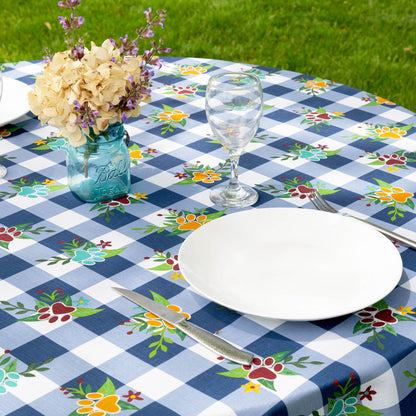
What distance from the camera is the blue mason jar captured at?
1535 mm

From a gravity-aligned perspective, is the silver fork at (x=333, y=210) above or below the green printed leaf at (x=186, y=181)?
above

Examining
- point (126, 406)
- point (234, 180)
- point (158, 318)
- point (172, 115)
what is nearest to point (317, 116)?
point (172, 115)

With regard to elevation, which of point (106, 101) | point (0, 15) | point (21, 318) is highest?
point (106, 101)

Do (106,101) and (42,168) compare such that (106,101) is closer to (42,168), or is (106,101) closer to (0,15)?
(42,168)

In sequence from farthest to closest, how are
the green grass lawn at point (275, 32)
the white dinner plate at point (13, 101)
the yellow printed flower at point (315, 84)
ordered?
the green grass lawn at point (275, 32) → the yellow printed flower at point (315, 84) → the white dinner plate at point (13, 101)

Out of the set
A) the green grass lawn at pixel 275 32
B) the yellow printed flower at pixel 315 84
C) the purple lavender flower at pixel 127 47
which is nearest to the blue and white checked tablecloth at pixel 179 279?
the yellow printed flower at pixel 315 84

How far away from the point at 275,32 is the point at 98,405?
4.65 meters

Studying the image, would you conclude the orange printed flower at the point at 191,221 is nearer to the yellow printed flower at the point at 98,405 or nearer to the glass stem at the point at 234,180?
the glass stem at the point at 234,180

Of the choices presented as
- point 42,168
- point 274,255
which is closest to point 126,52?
point 42,168

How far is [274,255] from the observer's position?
53.7 inches

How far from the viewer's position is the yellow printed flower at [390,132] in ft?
6.22

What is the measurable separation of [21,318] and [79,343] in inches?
5.4

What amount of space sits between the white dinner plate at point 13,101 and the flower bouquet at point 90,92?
0.47 meters

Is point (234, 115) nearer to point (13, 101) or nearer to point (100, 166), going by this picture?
point (100, 166)
